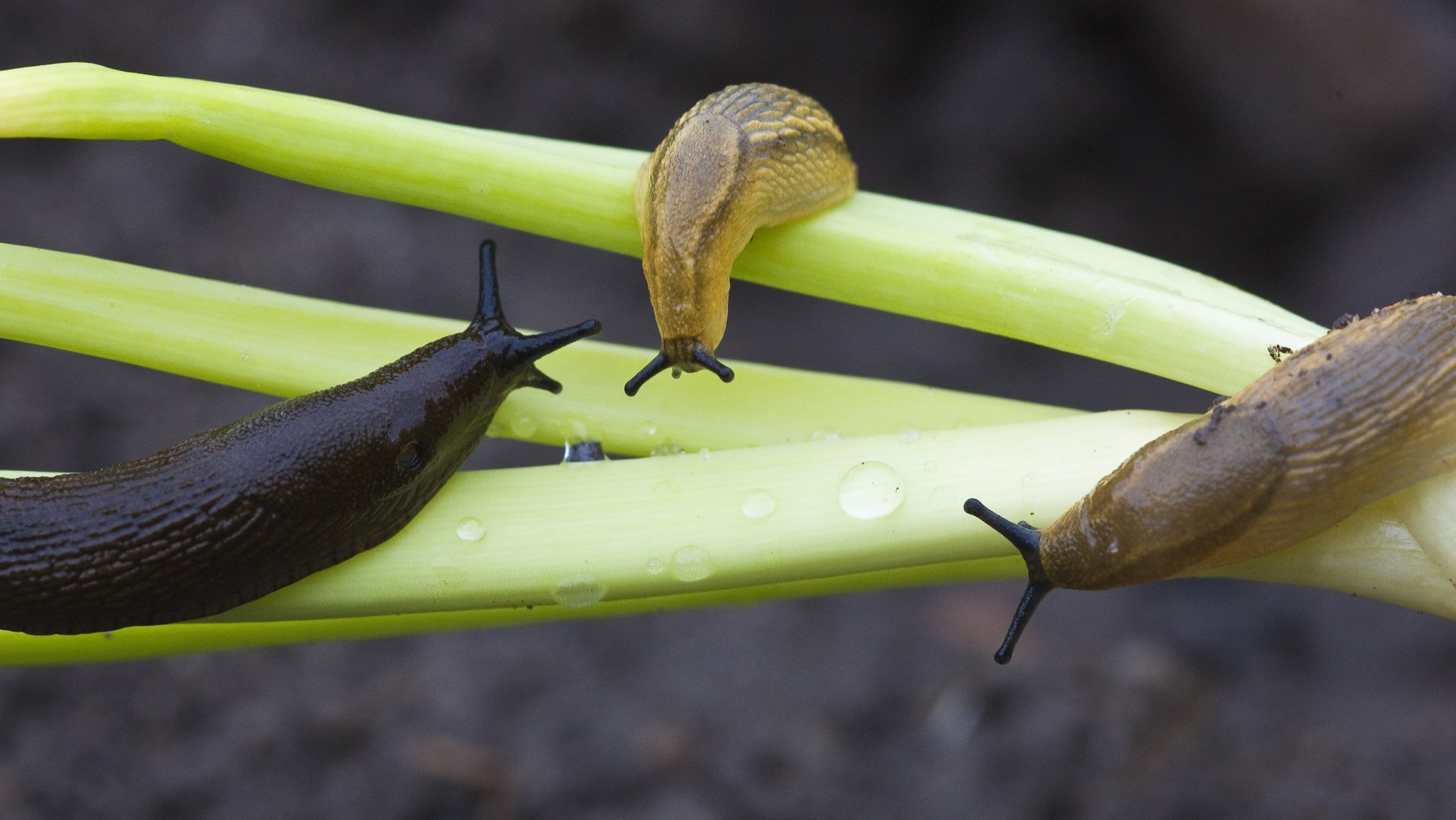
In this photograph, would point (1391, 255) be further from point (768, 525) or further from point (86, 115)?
point (86, 115)

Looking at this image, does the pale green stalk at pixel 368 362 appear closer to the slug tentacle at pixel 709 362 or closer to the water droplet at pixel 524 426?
the water droplet at pixel 524 426

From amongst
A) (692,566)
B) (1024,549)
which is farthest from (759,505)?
(1024,549)

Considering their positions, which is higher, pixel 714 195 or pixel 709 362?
pixel 714 195

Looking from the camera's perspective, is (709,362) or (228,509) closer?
(228,509)

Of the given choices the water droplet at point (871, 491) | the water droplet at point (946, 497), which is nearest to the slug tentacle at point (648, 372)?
the water droplet at point (871, 491)

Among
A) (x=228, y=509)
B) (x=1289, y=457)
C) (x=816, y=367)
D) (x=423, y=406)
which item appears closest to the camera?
(x=1289, y=457)

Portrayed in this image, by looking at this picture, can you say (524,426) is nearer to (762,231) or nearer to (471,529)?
(471,529)

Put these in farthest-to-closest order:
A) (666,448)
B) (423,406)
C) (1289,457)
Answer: (666,448)
(423,406)
(1289,457)

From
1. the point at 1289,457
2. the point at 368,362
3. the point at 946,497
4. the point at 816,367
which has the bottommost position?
the point at 1289,457

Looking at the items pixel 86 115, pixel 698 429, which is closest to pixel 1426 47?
pixel 698 429
